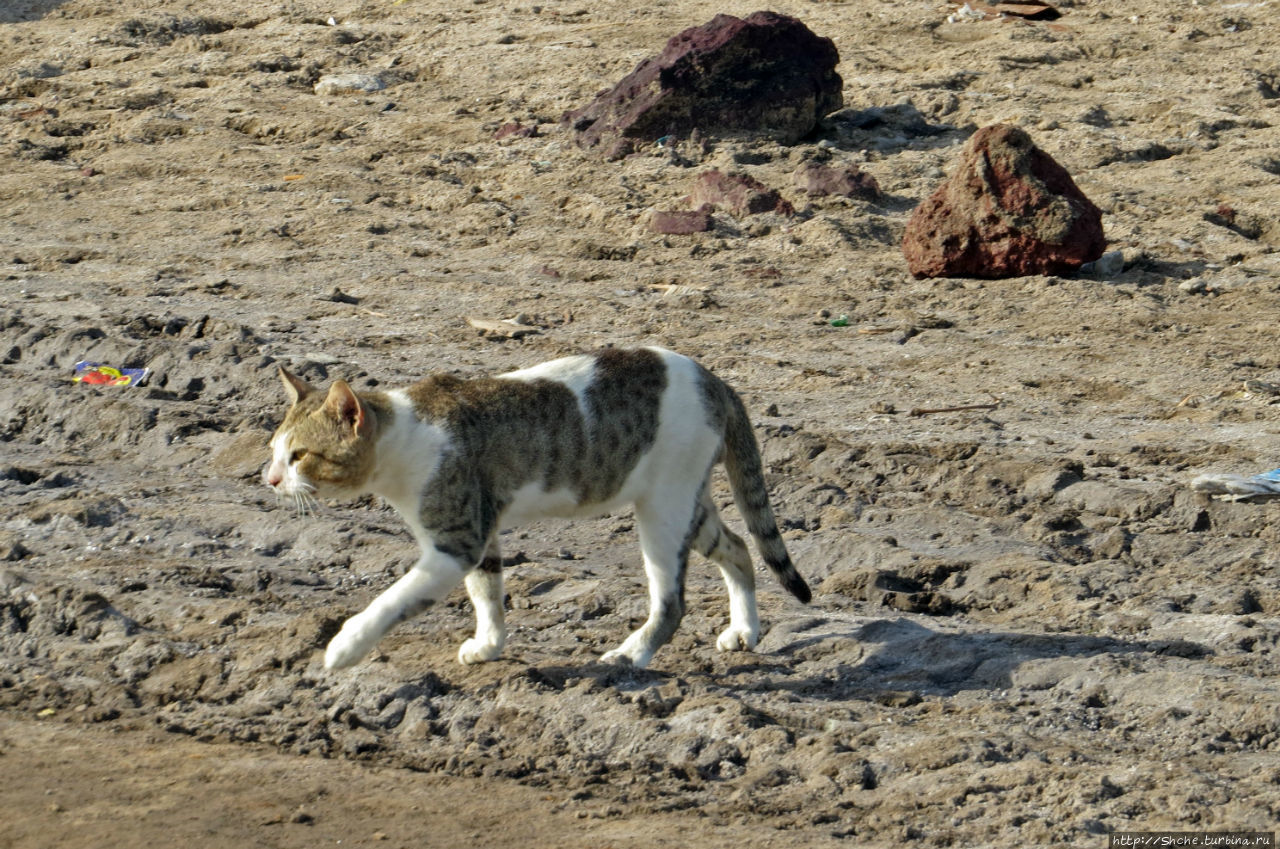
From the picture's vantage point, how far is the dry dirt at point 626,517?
462cm

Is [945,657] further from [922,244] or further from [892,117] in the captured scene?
[892,117]

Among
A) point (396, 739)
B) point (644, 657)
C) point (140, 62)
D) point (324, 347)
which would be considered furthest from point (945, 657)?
point (140, 62)

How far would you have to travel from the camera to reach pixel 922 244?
10.6 m

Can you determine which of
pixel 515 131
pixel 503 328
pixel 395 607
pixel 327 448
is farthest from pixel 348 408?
pixel 515 131

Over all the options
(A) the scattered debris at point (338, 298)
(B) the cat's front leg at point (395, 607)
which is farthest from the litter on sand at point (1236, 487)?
(A) the scattered debris at point (338, 298)

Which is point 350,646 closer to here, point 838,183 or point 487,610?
point 487,610

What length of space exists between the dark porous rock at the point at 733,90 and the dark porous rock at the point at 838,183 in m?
0.94

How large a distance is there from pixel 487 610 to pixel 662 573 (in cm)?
62

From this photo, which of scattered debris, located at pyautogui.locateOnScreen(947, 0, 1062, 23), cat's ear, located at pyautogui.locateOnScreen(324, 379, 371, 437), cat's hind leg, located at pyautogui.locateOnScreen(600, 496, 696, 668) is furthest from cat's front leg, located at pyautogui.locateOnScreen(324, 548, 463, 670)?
scattered debris, located at pyautogui.locateOnScreen(947, 0, 1062, 23)

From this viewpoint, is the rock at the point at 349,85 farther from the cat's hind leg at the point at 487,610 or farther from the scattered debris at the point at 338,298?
the cat's hind leg at the point at 487,610

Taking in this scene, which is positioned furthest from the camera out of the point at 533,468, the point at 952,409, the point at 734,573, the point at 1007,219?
the point at 1007,219

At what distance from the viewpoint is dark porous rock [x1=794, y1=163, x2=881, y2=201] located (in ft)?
38.6

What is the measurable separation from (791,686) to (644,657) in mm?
508

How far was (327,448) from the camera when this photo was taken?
194 inches
